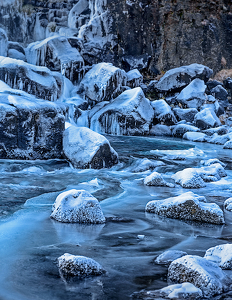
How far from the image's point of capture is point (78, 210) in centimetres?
348

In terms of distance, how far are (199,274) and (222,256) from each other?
0.46 metres

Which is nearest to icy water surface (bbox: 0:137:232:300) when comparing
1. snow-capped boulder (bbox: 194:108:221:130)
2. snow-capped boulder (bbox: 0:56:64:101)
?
snow-capped boulder (bbox: 0:56:64:101)

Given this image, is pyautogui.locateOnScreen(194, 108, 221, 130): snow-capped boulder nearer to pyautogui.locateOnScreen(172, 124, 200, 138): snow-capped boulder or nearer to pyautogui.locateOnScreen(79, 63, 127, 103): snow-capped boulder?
pyautogui.locateOnScreen(172, 124, 200, 138): snow-capped boulder

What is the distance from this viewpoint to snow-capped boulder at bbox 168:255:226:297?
203cm

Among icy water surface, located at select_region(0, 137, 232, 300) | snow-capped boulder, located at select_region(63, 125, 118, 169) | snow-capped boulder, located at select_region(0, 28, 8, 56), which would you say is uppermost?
snow-capped boulder, located at select_region(0, 28, 8, 56)

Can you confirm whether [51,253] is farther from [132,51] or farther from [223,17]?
[223,17]

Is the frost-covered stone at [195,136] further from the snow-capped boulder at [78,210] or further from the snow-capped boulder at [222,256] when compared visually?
the snow-capped boulder at [222,256]

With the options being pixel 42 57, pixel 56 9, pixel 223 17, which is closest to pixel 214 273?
pixel 42 57

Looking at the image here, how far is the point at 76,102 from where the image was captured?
45.1 ft

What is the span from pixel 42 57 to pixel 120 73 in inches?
135

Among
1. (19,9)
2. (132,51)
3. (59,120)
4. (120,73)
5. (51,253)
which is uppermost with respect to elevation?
(19,9)

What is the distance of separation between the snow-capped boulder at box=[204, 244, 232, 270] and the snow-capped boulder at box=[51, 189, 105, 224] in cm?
120

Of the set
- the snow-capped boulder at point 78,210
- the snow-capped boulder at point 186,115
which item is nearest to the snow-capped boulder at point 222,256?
the snow-capped boulder at point 78,210

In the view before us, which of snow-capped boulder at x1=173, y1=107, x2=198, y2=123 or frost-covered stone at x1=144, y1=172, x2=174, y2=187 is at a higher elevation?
snow-capped boulder at x1=173, y1=107, x2=198, y2=123
